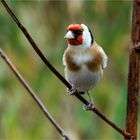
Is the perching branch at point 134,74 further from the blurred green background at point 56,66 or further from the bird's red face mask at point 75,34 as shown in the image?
the blurred green background at point 56,66

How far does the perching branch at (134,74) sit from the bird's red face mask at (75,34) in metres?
0.44

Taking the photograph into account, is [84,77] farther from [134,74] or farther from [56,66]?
[56,66]

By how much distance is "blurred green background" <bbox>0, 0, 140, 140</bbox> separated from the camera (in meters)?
2.47

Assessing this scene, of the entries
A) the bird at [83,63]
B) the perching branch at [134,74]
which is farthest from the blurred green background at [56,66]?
the perching branch at [134,74]

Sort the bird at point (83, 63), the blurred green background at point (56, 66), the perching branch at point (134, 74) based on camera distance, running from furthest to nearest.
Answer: the blurred green background at point (56, 66)
the bird at point (83, 63)
the perching branch at point (134, 74)

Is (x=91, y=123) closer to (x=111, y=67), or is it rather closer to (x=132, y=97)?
(x=111, y=67)

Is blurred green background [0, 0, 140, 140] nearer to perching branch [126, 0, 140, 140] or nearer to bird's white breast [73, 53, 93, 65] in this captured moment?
bird's white breast [73, 53, 93, 65]

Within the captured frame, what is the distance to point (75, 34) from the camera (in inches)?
67.3

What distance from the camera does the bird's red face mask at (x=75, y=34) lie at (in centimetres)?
166

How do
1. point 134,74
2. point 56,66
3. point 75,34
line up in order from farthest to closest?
point 56,66, point 75,34, point 134,74

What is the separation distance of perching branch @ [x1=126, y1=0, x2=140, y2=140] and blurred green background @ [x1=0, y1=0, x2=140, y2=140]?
1.12 m

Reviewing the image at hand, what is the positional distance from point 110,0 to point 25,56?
452mm

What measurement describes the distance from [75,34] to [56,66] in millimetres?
872

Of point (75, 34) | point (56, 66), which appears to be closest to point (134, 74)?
point (75, 34)
